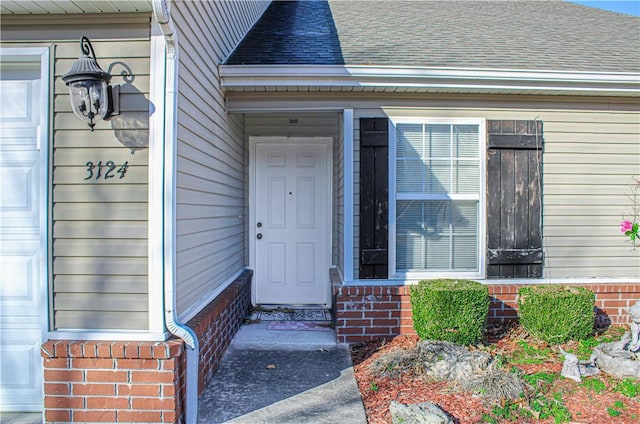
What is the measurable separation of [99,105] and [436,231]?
3.09m

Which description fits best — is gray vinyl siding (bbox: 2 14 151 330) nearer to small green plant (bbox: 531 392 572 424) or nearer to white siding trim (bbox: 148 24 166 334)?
white siding trim (bbox: 148 24 166 334)

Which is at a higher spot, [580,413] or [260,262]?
[260,262]

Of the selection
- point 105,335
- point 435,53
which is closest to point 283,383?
point 105,335

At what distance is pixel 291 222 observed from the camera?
17.6 ft

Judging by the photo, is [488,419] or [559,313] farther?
[559,313]

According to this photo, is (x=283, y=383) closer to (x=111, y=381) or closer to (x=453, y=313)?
(x=111, y=381)

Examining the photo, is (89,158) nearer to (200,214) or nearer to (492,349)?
(200,214)

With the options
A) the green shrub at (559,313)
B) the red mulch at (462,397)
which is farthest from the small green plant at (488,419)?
the green shrub at (559,313)

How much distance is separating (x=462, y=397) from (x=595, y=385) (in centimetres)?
103

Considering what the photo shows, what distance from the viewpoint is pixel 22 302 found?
9.10 feet

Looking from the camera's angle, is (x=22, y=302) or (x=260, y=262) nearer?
(x=22, y=302)

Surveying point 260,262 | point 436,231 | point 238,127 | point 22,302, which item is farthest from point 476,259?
point 22,302

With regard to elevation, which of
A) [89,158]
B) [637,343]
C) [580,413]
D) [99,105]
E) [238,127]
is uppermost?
[238,127]

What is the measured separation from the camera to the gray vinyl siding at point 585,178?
4.24m
